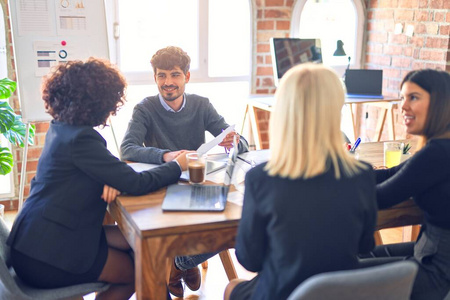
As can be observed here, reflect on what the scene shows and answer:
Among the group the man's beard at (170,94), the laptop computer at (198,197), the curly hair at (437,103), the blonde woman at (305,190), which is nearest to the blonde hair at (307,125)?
the blonde woman at (305,190)

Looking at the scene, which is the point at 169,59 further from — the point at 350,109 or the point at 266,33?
the point at 350,109

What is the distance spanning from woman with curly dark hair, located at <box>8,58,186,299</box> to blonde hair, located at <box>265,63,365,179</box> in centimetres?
69

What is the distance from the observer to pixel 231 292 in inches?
69.0

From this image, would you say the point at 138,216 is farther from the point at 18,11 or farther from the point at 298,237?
the point at 18,11

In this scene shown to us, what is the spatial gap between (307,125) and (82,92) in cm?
88

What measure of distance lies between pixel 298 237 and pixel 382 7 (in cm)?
373

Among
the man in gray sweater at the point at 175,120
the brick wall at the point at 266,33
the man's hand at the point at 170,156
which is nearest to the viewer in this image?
the man's hand at the point at 170,156

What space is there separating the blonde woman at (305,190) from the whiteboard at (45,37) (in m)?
2.33

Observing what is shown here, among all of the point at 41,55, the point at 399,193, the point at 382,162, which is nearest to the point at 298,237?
the point at 399,193

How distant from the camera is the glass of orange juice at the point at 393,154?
7.67 feet

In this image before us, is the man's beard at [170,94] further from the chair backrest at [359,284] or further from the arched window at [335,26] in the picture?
the arched window at [335,26]

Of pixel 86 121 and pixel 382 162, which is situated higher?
pixel 86 121

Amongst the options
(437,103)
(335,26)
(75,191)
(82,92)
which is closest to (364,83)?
(335,26)

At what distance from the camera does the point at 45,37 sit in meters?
3.39
